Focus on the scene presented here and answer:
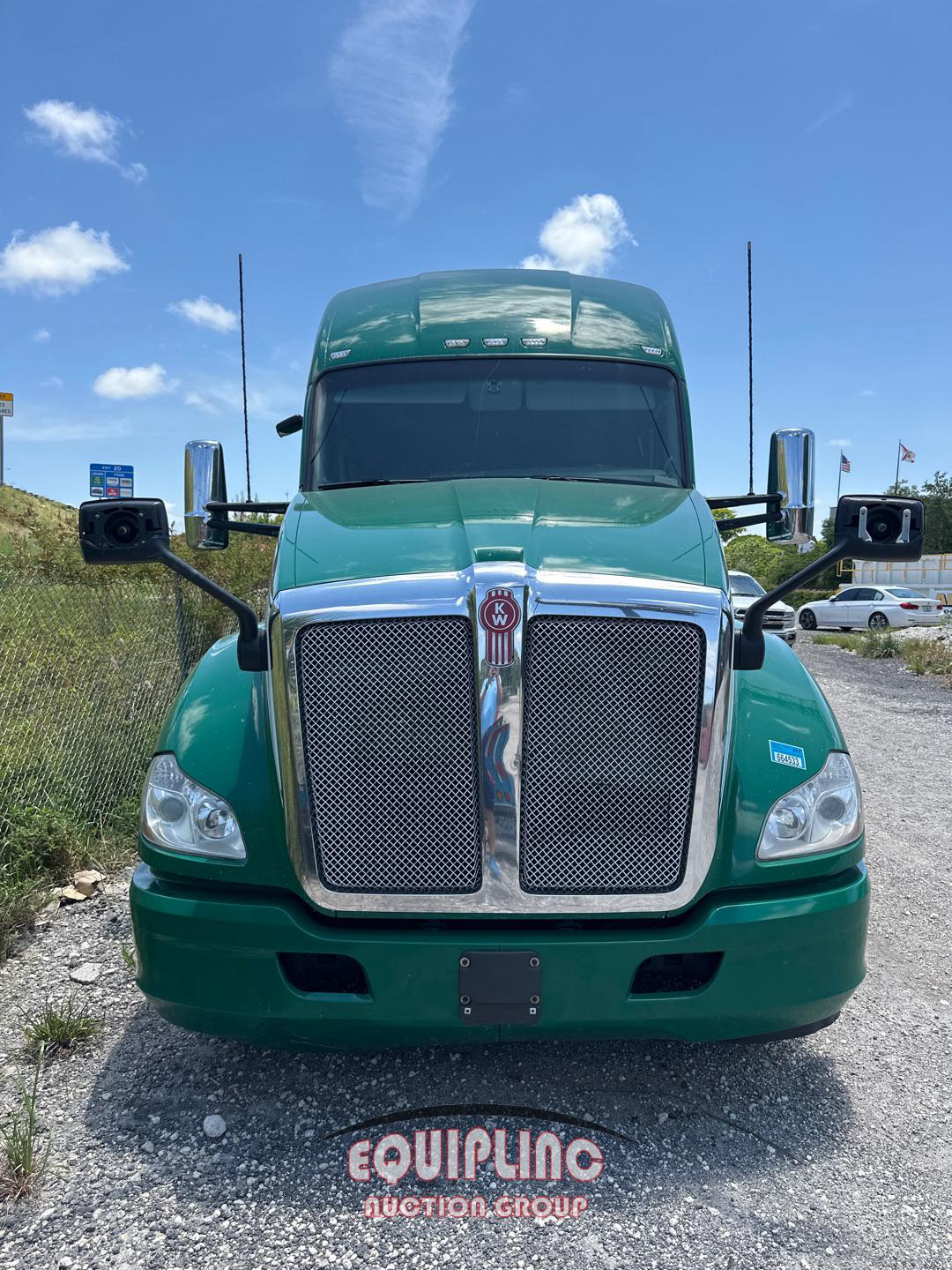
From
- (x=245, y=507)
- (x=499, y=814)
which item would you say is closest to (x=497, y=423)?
(x=245, y=507)

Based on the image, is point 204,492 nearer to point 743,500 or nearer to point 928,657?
point 743,500

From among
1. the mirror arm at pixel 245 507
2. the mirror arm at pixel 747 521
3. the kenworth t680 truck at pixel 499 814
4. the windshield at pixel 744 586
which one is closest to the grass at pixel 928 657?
the windshield at pixel 744 586

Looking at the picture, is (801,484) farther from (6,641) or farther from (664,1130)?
(6,641)

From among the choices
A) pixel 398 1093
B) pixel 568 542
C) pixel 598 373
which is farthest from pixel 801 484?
pixel 398 1093

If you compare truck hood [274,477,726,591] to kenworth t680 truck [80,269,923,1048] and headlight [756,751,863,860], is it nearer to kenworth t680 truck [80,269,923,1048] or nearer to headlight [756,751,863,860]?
kenworth t680 truck [80,269,923,1048]

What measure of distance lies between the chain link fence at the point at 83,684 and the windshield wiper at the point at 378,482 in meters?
2.34

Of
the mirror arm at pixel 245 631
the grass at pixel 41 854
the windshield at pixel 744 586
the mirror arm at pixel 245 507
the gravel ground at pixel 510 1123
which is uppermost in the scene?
the mirror arm at pixel 245 507

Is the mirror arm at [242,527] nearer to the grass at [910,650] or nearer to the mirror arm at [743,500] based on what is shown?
the mirror arm at [743,500]

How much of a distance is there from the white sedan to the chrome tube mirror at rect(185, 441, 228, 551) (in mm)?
24490

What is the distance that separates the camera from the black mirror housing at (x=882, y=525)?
110 inches

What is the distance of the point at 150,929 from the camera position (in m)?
2.72

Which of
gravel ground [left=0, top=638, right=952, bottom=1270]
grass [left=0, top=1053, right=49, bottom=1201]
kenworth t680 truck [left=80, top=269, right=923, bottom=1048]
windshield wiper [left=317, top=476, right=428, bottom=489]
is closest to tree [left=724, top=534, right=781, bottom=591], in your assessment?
windshield wiper [left=317, top=476, right=428, bottom=489]

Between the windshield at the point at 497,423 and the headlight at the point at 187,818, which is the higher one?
the windshield at the point at 497,423

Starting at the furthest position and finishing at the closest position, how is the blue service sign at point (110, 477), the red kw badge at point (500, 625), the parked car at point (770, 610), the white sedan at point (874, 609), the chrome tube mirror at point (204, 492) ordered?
the white sedan at point (874, 609), the blue service sign at point (110, 477), the parked car at point (770, 610), the chrome tube mirror at point (204, 492), the red kw badge at point (500, 625)
